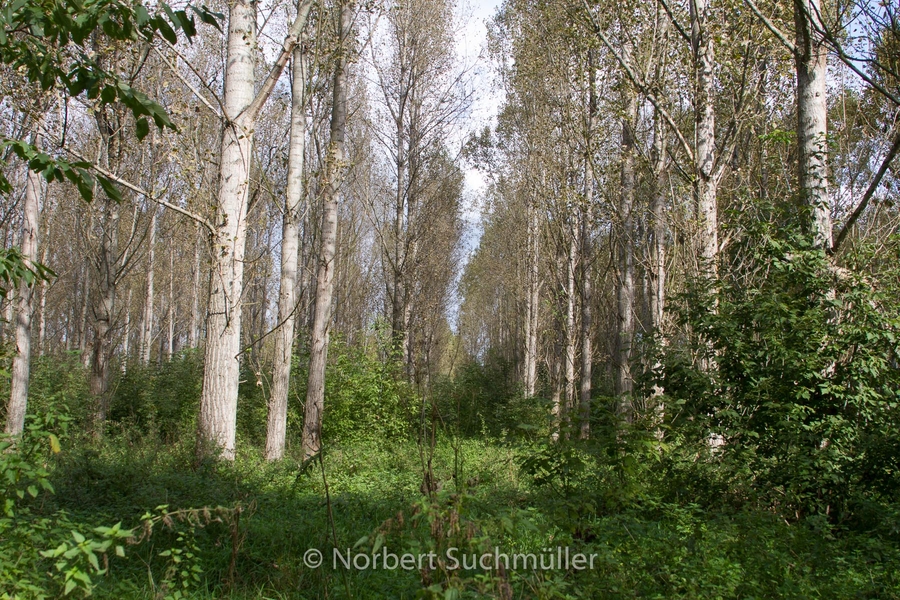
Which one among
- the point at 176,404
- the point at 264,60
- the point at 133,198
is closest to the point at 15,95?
the point at 264,60

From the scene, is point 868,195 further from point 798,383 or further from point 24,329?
point 24,329

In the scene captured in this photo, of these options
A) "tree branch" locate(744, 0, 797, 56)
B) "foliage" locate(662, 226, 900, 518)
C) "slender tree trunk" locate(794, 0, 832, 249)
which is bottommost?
"foliage" locate(662, 226, 900, 518)

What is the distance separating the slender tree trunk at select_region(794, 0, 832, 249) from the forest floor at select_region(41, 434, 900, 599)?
3236 millimetres

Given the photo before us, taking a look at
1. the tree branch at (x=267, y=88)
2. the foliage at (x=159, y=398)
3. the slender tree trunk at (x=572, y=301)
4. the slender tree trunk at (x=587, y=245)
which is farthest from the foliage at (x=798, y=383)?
the foliage at (x=159, y=398)

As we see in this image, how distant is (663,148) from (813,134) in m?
4.24

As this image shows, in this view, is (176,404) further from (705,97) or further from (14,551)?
(705,97)

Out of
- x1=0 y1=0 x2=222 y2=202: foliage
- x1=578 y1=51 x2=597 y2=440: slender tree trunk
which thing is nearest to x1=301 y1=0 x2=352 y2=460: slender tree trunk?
x1=578 y1=51 x2=597 y2=440: slender tree trunk

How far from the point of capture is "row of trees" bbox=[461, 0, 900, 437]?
21.5ft

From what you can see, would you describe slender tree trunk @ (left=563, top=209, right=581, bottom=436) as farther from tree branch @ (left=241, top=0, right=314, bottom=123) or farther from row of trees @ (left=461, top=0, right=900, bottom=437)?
tree branch @ (left=241, top=0, right=314, bottom=123)

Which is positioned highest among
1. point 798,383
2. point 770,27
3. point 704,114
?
point 704,114

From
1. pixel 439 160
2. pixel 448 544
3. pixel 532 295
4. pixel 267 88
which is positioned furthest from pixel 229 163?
pixel 532 295

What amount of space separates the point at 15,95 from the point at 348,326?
67.6 ft

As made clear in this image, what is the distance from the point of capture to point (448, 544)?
2850 mm

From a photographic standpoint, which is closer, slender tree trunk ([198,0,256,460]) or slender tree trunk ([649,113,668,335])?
slender tree trunk ([198,0,256,460])
